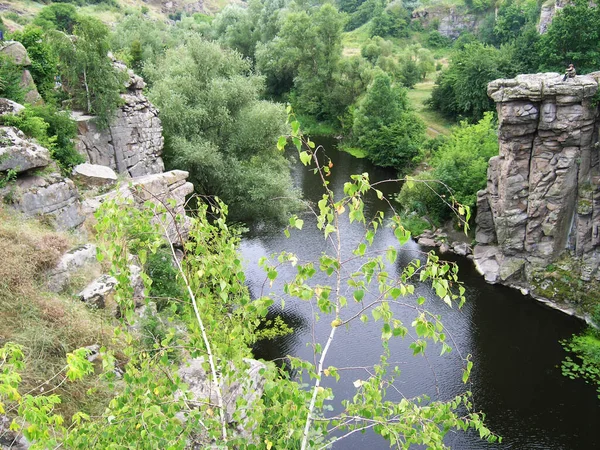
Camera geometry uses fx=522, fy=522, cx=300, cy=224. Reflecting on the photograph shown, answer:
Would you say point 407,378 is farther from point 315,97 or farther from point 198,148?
point 315,97

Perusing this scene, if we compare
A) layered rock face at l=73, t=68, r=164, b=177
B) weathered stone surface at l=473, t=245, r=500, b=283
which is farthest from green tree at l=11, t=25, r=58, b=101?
weathered stone surface at l=473, t=245, r=500, b=283

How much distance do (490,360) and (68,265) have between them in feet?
56.6

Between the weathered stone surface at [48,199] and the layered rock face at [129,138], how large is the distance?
567 centimetres

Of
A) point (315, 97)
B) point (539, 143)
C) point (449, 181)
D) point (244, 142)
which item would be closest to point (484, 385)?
point (539, 143)

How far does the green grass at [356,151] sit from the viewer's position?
46.7 m

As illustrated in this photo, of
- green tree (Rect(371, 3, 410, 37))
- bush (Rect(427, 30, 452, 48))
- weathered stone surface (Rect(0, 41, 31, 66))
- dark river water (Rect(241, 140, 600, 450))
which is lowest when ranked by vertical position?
dark river water (Rect(241, 140, 600, 450))

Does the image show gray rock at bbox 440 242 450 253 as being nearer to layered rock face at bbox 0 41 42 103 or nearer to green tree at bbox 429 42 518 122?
green tree at bbox 429 42 518 122

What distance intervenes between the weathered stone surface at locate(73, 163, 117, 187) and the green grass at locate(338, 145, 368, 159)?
3117 cm

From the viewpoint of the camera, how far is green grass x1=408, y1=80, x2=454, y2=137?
158 feet

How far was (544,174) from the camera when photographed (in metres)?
24.7

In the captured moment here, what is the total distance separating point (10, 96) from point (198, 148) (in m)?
8.84

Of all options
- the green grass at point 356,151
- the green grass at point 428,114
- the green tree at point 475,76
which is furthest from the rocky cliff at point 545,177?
the green grass at point 428,114

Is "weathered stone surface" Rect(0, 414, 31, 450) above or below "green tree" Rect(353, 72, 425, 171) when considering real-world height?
above

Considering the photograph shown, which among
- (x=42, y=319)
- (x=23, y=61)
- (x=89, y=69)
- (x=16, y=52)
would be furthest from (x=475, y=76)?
(x=42, y=319)
